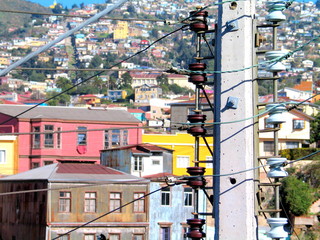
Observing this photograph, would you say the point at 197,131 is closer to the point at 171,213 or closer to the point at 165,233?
the point at 165,233

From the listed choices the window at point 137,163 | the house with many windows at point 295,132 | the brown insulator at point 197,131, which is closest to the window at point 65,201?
the window at point 137,163

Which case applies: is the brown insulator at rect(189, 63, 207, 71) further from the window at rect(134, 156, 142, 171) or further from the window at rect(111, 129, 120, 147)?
the window at rect(111, 129, 120, 147)

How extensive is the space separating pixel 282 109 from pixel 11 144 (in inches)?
2022

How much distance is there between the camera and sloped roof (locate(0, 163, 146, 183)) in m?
47.9

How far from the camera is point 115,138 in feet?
228

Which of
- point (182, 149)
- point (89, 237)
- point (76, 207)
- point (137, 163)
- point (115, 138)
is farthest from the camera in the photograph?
point (115, 138)

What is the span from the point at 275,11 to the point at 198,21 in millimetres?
Answer: 1272

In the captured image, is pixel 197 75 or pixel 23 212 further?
pixel 23 212

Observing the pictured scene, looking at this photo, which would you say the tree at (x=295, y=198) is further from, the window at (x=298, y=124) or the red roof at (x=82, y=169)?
the window at (x=298, y=124)

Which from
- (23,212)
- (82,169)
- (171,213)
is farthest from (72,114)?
(23,212)

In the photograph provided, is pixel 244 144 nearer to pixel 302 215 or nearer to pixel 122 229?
pixel 122 229

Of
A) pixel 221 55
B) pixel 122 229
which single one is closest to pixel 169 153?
pixel 122 229

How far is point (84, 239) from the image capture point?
4631 centimetres

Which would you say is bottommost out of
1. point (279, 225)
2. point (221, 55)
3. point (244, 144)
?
point (279, 225)
